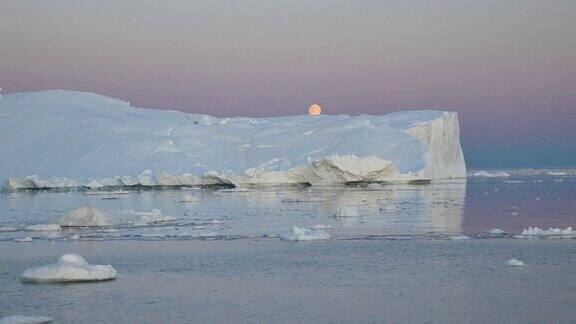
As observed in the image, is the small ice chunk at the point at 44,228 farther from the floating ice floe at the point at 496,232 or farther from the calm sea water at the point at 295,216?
the floating ice floe at the point at 496,232

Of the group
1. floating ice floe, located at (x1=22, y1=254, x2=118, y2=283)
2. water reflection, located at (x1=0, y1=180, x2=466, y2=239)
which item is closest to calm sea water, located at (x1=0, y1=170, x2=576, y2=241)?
water reflection, located at (x1=0, y1=180, x2=466, y2=239)

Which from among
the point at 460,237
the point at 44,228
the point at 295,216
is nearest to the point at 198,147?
the point at 295,216

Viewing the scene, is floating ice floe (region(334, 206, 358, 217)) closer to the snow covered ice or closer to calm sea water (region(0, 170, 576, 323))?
calm sea water (region(0, 170, 576, 323))

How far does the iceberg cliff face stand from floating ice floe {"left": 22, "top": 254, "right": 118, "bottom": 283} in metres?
29.0

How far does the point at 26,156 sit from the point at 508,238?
32986 mm

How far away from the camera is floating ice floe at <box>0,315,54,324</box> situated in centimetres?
864

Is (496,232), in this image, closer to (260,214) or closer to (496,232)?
(496,232)

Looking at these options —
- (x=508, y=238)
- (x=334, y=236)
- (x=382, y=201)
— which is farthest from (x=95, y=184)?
(x=508, y=238)

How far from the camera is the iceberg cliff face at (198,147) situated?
41969 millimetres

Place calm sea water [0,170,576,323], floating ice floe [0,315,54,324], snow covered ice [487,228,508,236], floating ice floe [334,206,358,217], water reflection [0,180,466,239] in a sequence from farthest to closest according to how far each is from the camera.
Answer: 1. floating ice floe [334,206,358,217]
2. water reflection [0,180,466,239]
3. snow covered ice [487,228,508,236]
4. calm sea water [0,170,576,323]
5. floating ice floe [0,315,54,324]

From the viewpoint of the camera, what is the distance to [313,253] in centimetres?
1438

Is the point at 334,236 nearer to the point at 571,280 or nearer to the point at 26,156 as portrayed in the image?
the point at 571,280

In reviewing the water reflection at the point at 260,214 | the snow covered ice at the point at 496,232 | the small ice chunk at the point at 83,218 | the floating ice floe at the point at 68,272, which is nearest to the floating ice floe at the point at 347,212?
the water reflection at the point at 260,214

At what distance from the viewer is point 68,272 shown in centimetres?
1139
